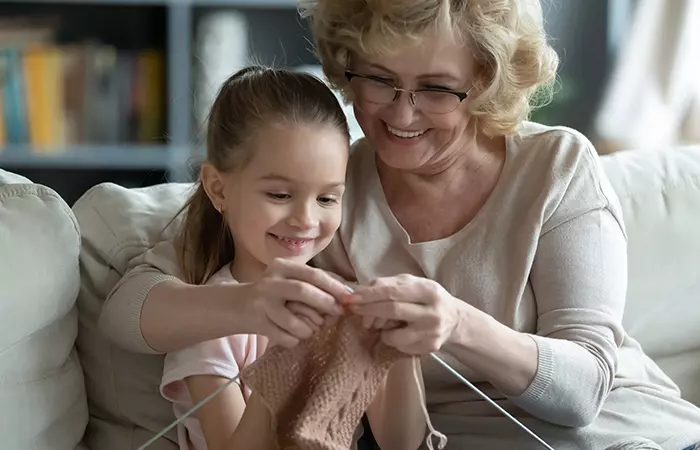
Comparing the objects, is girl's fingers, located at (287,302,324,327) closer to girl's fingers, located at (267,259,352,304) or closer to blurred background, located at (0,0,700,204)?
girl's fingers, located at (267,259,352,304)

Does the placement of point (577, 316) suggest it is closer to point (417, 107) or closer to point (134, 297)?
point (417, 107)

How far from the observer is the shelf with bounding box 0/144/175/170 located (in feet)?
10.5

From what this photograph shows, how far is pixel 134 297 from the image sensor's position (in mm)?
1475

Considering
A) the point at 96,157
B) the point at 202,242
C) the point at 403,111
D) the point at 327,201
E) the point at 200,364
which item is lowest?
the point at 96,157

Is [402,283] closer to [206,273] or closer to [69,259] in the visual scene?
[206,273]

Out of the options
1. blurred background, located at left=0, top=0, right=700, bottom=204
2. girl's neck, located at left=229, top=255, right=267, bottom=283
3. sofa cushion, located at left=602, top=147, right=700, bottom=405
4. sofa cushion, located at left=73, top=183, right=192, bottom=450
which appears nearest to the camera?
girl's neck, located at left=229, top=255, right=267, bottom=283

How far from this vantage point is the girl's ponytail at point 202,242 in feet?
5.03

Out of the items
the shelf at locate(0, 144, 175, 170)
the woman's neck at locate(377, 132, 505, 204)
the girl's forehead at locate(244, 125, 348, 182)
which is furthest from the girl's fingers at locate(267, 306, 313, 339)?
the shelf at locate(0, 144, 175, 170)

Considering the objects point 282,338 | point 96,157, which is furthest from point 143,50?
point 282,338

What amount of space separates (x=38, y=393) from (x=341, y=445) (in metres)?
0.46

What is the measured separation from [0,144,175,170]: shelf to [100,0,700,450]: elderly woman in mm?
1713

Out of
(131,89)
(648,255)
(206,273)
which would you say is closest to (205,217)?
(206,273)

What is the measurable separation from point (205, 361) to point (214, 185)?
0.25 meters

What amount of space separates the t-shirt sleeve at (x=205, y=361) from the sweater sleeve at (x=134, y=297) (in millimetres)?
57
